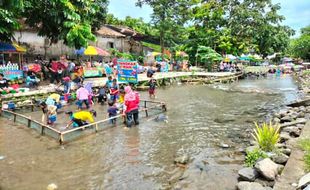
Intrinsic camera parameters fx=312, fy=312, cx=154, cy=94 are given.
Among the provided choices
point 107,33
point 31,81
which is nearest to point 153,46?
point 107,33

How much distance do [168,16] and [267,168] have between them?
3436 centimetres

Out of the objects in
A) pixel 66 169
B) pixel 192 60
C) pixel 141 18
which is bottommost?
pixel 66 169

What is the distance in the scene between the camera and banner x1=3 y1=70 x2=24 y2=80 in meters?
19.1

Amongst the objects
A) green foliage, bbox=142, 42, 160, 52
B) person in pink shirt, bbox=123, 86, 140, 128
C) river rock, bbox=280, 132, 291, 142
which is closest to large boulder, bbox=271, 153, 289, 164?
river rock, bbox=280, 132, 291, 142

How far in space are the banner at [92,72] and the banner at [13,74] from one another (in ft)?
18.5

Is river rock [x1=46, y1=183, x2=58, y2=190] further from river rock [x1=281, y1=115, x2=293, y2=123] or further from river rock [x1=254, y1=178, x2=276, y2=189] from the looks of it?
river rock [x1=281, y1=115, x2=293, y2=123]

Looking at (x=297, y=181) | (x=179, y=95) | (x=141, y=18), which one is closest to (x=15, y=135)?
(x=297, y=181)

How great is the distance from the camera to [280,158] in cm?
760

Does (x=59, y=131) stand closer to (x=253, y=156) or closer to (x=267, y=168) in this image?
(x=253, y=156)

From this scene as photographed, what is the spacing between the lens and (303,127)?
10.4 meters

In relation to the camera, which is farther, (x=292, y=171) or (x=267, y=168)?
(x=267, y=168)

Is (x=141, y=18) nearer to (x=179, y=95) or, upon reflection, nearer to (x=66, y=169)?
(x=179, y=95)

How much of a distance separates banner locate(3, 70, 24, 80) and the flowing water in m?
6.08

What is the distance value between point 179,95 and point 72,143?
13185 millimetres
